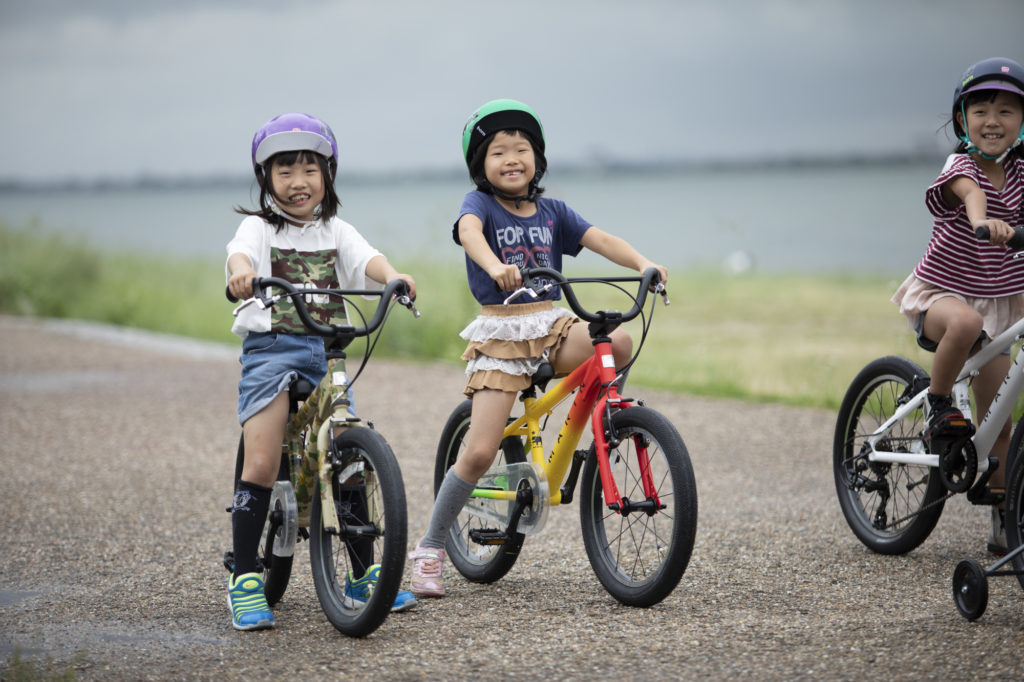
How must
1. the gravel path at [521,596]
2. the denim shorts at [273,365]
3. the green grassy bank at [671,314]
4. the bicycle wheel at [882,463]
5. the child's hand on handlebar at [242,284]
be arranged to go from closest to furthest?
the gravel path at [521,596], the child's hand on handlebar at [242,284], the denim shorts at [273,365], the bicycle wheel at [882,463], the green grassy bank at [671,314]

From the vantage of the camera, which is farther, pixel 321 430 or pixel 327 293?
pixel 321 430

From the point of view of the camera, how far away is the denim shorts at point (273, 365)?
4.12 metres

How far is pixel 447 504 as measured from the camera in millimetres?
4445

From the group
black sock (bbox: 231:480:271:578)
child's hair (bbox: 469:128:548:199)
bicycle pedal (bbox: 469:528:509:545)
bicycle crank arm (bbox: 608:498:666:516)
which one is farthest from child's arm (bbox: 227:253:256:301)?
bicycle crank arm (bbox: 608:498:666:516)

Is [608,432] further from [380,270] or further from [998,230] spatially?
[998,230]

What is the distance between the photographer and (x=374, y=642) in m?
3.97

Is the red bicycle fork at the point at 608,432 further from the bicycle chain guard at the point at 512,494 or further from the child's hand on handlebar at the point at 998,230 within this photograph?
the child's hand on handlebar at the point at 998,230

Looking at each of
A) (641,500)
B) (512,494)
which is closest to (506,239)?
Result: (512,494)

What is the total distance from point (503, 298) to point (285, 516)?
3.68 feet

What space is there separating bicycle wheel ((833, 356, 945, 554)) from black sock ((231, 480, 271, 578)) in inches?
99.6

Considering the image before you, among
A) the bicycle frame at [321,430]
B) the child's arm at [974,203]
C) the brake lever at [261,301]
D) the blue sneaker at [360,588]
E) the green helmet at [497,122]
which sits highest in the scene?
the green helmet at [497,122]

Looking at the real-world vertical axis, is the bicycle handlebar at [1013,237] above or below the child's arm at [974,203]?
below

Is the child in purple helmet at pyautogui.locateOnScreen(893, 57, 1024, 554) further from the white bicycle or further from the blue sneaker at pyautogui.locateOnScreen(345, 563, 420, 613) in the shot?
the blue sneaker at pyautogui.locateOnScreen(345, 563, 420, 613)

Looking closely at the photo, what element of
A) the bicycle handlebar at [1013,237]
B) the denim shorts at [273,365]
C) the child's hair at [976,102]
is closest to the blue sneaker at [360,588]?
the denim shorts at [273,365]
